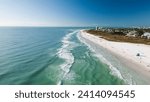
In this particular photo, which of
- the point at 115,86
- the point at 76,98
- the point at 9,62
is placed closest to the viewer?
the point at 76,98

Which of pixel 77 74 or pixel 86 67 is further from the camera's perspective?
pixel 86 67

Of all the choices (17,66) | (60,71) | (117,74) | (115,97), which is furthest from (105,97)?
(17,66)

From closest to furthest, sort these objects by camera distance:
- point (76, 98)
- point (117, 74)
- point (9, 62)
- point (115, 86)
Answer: point (76, 98) < point (115, 86) < point (117, 74) < point (9, 62)

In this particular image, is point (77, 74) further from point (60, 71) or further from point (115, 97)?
point (115, 97)

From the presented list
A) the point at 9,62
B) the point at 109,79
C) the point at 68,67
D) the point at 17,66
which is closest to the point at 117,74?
the point at 109,79

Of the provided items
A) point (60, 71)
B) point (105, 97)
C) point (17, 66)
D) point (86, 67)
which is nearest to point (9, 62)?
point (17, 66)

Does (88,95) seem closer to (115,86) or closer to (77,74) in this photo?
(115,86)

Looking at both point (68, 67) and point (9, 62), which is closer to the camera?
point (68, 67)

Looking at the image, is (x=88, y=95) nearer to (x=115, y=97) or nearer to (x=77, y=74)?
(x=115, y=97)

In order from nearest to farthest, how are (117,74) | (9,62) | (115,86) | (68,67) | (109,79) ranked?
(115,86), (109,79), (117,74), (68,67), (9,62)
